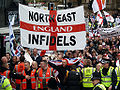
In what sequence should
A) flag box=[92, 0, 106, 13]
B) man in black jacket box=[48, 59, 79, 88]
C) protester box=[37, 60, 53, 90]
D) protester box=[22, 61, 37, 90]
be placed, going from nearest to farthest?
protester box=[37, 60, 53, 90], man in black jacket box=[48, 59, 79, 88], protester box=[22, 61, 37, 90], flag box=[92, 0, 106, 13]

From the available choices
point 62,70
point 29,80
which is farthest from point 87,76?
point 29,80

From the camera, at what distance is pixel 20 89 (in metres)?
10.1

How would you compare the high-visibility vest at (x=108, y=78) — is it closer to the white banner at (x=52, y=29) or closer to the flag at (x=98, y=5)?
the white banner at (x=52, y=29)

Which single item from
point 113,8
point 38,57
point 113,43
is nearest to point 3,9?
point 113,43

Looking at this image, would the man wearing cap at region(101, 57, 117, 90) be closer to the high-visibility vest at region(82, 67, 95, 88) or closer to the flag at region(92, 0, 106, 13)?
the high-visibility vest at region(82, 67, 95, 88)

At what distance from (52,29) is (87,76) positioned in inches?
66.5

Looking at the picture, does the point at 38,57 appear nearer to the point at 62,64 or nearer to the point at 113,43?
the point at 62,64

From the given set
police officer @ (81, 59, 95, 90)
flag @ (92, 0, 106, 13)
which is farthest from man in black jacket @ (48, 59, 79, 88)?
flag @ (92, 0, 106, 13)

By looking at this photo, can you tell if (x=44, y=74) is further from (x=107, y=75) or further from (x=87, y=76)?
(x=107, y=75)

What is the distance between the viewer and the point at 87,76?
1005 centimetres

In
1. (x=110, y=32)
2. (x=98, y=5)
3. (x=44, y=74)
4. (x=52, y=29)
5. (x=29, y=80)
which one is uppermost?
(x=98, y=5)

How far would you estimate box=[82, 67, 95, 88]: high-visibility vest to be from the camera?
32.8 feet

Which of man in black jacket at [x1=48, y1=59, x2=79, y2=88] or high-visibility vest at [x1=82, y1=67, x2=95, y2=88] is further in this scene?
high-visibility vest at [x1=82, y1=67, x2=95, y2=88]

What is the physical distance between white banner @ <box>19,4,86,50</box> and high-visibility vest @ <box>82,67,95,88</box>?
0.70m
